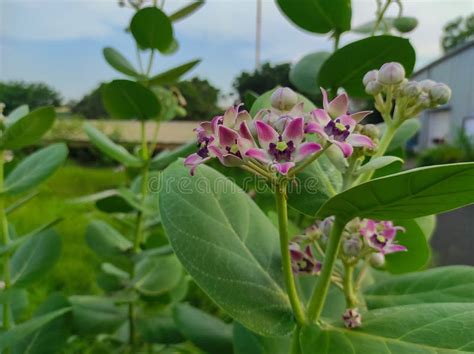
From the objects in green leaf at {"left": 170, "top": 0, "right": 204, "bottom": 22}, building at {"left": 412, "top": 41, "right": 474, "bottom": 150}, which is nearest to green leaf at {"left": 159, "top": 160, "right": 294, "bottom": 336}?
green leaf at {"left": 170, "top": 0, "right": 204, "bottom": 22}

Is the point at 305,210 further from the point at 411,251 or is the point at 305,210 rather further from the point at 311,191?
the point at 411,251

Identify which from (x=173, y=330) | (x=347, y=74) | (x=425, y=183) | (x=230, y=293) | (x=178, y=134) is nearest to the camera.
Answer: (x=425, y=183)

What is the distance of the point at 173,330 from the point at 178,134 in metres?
0.54

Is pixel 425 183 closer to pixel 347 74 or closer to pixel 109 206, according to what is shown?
pixel 347 74

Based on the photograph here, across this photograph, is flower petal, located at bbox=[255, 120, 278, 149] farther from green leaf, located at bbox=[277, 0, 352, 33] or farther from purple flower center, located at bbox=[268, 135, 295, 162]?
green leaf, located at bbox=[277, 0, 352, 33]

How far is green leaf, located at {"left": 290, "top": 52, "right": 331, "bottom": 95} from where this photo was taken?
30.6 inches

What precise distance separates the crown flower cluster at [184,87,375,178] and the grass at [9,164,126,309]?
1.23 ft

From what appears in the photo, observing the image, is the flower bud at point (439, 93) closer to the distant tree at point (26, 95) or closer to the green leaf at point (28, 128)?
the green leaf at point (28, 128)

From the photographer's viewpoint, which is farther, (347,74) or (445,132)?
(445,132)

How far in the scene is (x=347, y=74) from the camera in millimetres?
650

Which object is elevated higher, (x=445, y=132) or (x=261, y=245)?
(x=261, y=245)

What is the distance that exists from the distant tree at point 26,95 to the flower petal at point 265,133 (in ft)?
A: 2.95

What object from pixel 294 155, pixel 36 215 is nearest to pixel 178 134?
pixel 294 155

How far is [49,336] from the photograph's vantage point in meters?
0.75
